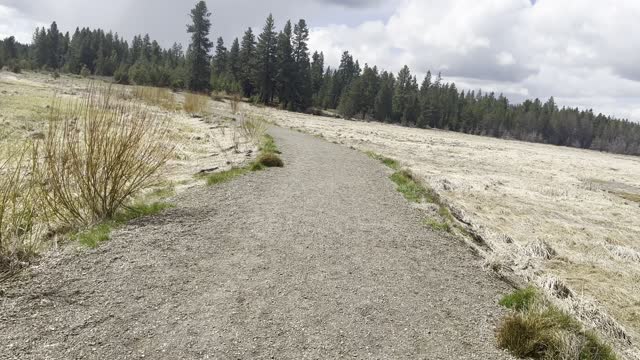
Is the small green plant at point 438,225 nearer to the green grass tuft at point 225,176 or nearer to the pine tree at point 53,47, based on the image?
the green grass tuft at point 225,176

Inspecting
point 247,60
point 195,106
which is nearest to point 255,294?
point 195,106

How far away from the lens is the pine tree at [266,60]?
273ft

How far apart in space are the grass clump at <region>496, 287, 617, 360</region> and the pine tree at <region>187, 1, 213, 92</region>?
79924 millimetres

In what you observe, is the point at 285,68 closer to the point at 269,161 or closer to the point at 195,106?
the point at 195,106

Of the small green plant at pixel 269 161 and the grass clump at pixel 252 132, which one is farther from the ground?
the grass clump at pixel 252 132

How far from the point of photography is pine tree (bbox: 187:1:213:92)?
3196 inches

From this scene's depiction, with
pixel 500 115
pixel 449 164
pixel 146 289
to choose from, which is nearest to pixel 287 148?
pixel 449 164

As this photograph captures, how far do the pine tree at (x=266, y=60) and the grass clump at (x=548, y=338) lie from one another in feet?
262

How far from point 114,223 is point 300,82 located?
78808mm

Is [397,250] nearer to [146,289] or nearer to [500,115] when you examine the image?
[146,289]

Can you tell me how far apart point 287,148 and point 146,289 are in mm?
17053

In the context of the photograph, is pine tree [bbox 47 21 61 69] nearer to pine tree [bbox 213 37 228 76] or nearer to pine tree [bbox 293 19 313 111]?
pine tree [bbox 213 37 228 76]

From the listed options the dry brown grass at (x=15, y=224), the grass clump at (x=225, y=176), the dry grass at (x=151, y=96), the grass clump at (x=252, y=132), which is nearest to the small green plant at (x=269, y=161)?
the grass clump at (x=225, y=176)

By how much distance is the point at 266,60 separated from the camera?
83.6 meters
